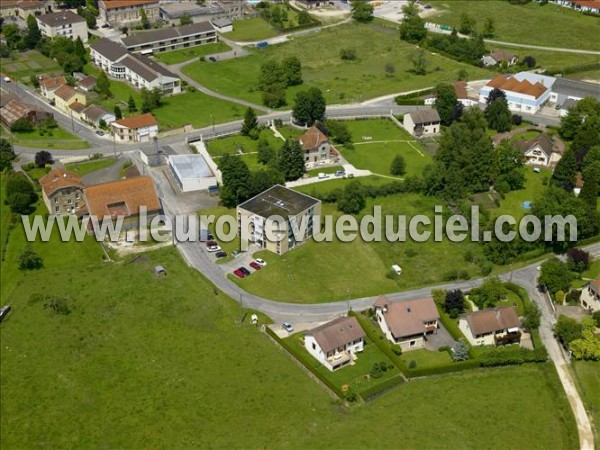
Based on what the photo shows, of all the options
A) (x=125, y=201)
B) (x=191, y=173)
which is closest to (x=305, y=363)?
(x=125, y=201)

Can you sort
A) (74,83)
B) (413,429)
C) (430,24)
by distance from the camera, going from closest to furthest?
(413,429), (74,83), (430,24)

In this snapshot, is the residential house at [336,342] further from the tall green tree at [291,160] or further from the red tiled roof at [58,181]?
the red tiled roof at [58,181]

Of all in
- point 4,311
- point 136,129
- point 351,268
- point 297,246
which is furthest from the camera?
point 136,129

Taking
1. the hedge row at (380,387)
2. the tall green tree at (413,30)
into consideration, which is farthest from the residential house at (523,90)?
the hedge row at (380,387)

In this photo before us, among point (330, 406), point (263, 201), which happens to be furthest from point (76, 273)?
point (330, 406)

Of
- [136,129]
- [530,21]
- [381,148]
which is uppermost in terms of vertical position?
[530,21]

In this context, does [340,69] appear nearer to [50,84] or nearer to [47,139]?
[50,84]

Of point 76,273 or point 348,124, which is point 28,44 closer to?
point 348,124
